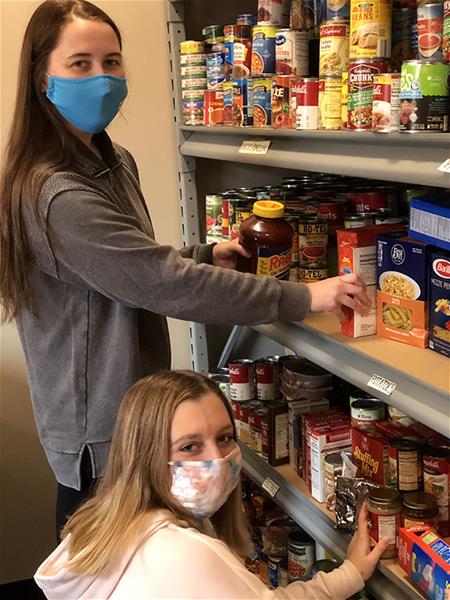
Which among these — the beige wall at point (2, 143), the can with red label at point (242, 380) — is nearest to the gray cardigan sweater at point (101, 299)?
the can with red label at point (242, 380)

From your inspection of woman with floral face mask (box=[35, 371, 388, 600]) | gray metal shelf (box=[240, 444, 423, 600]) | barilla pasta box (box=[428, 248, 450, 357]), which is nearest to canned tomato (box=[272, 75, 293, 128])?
barilla pasta box (box=[428, 248, 450, 357])

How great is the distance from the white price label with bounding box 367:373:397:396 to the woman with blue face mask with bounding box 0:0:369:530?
0.16 m

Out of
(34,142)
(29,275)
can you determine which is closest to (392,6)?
(34,142)

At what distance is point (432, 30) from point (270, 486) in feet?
3.85

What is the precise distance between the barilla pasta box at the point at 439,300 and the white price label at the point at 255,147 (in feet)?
1.76

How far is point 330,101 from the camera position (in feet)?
4.99

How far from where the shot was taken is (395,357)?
1.43m

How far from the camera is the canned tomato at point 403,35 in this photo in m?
1.49

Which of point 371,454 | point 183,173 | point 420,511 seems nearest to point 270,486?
point 371,454

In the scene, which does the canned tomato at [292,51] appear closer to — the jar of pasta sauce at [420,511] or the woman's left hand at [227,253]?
the woman's left hand at [227,253]

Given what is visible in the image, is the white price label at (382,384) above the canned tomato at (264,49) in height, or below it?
below

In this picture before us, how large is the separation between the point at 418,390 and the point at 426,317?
18 centimetres

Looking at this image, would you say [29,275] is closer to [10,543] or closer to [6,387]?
[6,387]

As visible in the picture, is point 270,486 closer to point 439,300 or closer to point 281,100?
point 439,300
